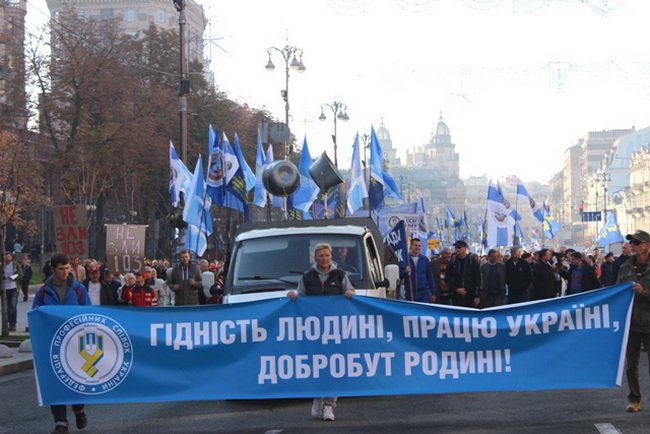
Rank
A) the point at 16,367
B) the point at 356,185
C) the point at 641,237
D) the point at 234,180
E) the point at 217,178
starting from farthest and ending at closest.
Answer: the point at 356,185 → the point at 234,180 → the point at 217,178 → the point at 16,367 → the point at 641,237

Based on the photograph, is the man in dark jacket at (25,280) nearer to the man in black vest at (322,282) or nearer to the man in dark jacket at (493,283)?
the man in dark jacket at (493,283)

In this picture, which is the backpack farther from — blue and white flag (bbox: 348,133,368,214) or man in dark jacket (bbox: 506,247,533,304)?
blue and white flag (bbox: 348,133,368,214)

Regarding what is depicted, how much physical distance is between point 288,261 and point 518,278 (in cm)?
805

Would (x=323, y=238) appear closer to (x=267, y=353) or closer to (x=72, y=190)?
(x=267, y=353)

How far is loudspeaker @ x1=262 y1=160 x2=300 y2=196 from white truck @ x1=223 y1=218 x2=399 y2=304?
4152mm

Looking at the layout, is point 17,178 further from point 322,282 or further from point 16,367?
point 322,282

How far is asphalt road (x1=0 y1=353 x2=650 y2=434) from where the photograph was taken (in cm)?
940

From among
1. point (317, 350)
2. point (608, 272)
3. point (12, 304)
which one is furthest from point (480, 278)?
point (12, 304)

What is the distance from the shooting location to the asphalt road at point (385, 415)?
9.40 metres

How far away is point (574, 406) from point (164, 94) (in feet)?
134

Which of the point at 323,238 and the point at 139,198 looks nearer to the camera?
the point at 323,238

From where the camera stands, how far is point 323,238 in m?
12.2

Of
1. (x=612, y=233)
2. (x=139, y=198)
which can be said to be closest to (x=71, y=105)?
(x=139, y=198)

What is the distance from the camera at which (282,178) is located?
55.1 feet
